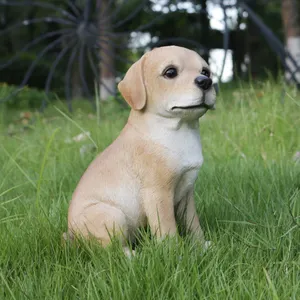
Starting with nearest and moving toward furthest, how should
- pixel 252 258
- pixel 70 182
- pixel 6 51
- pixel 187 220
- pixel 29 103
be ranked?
1. pixel 252 258
2. pixel 187 220
3. pixel 70 182
4. pixel 29 103
5. pixel 6 51

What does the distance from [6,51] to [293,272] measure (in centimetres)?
1386

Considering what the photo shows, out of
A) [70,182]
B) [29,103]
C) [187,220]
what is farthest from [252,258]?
[29,103]

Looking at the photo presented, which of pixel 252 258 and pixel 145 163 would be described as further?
pixel 145 163

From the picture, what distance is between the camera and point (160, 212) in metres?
1.54

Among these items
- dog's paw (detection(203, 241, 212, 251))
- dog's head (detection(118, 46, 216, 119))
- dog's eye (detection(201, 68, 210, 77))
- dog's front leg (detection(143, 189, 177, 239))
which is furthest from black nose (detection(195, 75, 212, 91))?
dog's paw (detection(203, 241, 212, 251))

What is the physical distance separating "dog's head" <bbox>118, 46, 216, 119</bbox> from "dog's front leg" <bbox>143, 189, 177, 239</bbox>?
26 centimetres

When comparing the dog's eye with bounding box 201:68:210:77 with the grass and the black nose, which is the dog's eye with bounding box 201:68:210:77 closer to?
the black nose

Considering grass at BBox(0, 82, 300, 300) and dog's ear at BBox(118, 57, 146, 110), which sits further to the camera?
dog's ear at BBox(118, 57, 146, 110)

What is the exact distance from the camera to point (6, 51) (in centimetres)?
1398

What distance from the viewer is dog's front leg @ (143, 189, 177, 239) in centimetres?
154

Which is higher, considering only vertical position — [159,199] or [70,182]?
[159,199]

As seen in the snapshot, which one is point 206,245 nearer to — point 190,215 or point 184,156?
point 190,215

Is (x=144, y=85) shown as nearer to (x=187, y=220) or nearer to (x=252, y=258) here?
(x=187, y=220)

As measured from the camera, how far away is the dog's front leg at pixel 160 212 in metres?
1.54
